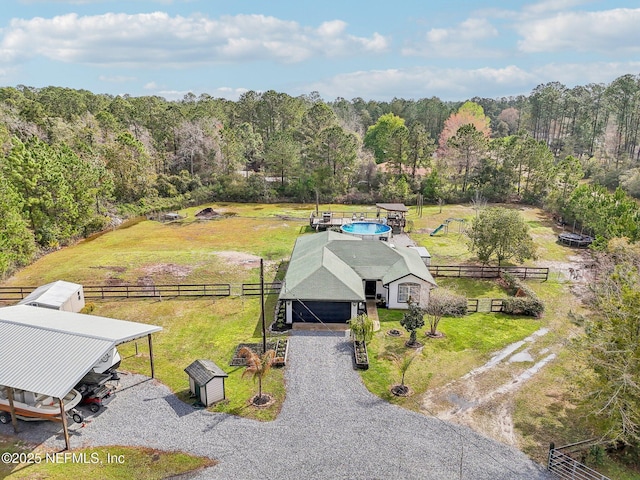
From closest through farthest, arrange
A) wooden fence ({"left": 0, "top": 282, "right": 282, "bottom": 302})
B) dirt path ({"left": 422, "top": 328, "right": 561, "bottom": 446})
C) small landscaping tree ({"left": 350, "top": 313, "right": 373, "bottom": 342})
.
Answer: dirt path ({"left": 422, "top": 328, "right": 561, "bottom": 446}) → small landscaping tree ({"left": 350, "top": 313, "right": 373, "bottom": 342}) → wooden fence ({"left": 0, "top": 282, "right": 282, "bottom": 302})

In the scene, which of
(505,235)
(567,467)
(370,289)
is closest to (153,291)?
(370,289)

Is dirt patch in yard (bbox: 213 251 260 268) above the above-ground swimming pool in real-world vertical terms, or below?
below

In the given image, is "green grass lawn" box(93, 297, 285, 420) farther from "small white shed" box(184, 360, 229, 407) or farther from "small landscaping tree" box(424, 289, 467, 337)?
"small landscaping tree" box(424, 289, 467, 337)

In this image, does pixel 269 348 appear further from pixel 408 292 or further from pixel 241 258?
pixel 241 258

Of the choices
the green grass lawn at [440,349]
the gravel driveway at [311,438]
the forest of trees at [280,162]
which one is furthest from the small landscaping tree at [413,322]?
the forest of trees at [280,162]

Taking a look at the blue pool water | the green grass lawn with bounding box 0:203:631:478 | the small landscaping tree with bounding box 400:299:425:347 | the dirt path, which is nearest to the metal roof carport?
the green grass lawn with bounding box 0:203:631:478

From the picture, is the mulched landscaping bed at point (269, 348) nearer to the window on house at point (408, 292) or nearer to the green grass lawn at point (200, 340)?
the green grass lawn at point (200, 340)
